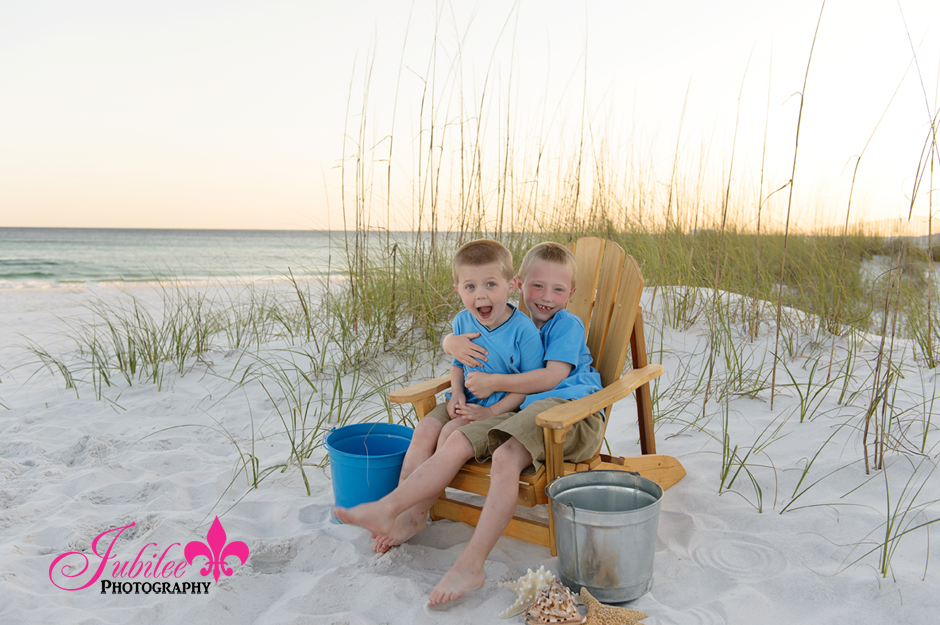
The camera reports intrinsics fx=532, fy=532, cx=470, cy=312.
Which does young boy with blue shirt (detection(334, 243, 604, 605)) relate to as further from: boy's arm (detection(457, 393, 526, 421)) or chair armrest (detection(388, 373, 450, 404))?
chair armrest (detection(388, 373, 450, 404))

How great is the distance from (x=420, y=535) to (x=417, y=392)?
523 millimetres

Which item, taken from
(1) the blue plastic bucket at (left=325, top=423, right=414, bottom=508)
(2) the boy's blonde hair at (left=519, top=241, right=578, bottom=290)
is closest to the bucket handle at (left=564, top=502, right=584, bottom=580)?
(1) the blue plastic bucket at (left=325, top=423, right=414, bottom=508)

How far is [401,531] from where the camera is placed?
1.80 m

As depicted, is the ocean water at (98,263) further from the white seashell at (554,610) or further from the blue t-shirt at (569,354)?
the white seashell at (554,610)

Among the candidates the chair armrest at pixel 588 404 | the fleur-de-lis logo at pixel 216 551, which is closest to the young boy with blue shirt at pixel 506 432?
Result: the chair armrest at pixel 588 404

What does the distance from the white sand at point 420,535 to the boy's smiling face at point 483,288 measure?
2.74 feet

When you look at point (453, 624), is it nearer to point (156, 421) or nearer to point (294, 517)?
point (294, 517)

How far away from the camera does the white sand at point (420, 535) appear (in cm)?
148

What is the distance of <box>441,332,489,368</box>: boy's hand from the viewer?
6.51 ft

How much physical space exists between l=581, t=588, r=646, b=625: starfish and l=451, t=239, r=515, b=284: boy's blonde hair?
1.07 m

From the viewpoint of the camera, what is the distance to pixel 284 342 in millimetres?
4387

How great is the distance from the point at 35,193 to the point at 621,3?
19005mm

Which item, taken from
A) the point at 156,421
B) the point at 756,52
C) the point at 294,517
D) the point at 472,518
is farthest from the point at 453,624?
the point at 756,52

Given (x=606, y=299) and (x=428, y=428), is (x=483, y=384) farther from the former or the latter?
(x=606, y=299)
